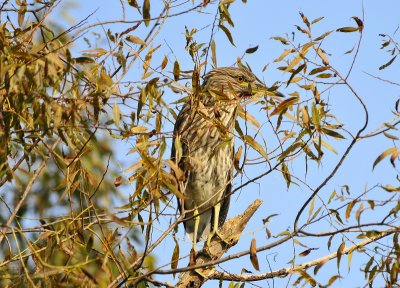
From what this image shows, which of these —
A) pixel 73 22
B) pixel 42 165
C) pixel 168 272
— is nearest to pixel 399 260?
pixel 168 272

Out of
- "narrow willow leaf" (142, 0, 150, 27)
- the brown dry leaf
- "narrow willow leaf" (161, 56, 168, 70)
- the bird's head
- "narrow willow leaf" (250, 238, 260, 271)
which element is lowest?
"narrow willow leaf" (250, 238, 260, 271)

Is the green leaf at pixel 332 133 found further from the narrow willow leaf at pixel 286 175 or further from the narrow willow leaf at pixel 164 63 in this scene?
the narrow willow leaf at pixel 164 63

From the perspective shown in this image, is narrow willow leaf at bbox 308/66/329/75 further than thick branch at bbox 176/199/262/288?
No

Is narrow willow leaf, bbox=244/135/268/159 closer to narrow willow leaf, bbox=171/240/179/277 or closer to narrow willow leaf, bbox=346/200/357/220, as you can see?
narrow willow leaf, bbox=346/200/357/220

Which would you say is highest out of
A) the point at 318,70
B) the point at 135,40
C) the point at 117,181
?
the point at 135,40

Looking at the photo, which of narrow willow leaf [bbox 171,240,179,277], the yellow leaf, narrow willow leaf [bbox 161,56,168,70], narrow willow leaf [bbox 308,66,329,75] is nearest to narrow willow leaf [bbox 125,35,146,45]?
narrow willow leaf [bbox 161,56,168,70]

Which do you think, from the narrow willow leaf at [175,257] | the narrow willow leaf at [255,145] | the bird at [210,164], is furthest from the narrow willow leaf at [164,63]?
the bird at [210,164]

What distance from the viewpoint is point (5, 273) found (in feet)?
12.5

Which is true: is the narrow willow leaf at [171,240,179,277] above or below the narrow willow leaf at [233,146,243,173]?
below

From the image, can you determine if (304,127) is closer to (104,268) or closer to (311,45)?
(311,45)

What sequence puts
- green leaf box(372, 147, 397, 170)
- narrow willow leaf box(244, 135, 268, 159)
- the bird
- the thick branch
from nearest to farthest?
1. green leaf box(372, 147, 397, 170)
2. narrow willow leaf box(244, 135, 268, 159)
3. the thick branch
4. the bird

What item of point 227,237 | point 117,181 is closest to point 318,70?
point 117,181

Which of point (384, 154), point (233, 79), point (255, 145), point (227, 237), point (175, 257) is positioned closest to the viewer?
point (384, 154)

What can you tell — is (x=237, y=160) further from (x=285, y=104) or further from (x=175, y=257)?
(x=175, y=257)
